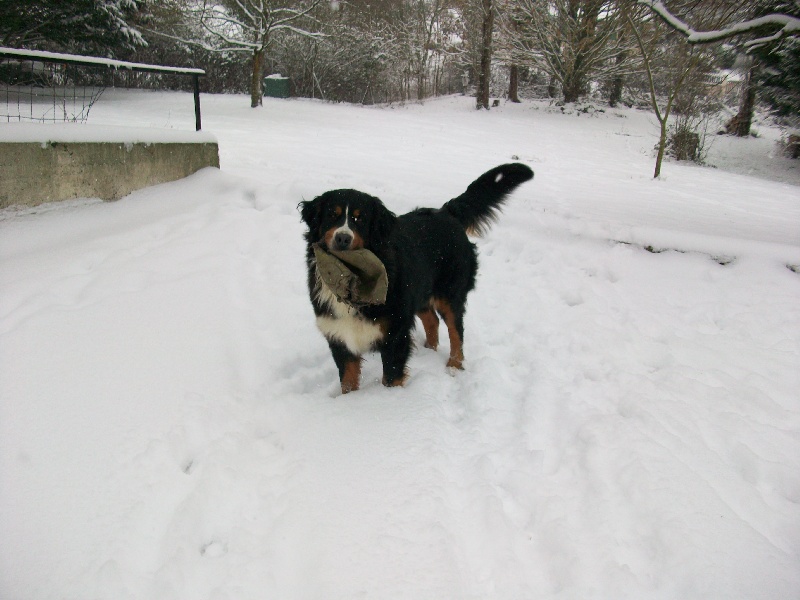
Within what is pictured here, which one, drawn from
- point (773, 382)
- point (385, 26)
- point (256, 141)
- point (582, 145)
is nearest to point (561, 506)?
point (773, 382)

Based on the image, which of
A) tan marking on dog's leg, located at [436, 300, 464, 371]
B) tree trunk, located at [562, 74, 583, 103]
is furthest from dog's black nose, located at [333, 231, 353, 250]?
tree trunk, located at [562, 74, 583, 103]

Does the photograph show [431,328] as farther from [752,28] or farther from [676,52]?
[676,52]

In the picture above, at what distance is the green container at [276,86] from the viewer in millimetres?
21225

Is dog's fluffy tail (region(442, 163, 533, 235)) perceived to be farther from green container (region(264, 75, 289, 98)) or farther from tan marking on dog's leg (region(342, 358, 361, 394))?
green container (region(264, 75, 289, 98))

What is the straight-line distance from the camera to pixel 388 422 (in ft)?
9.43

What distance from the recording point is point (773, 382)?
10.6 feet

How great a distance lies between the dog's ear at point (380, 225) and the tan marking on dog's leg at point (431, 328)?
3.59ft

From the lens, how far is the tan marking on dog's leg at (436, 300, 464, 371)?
3711mm

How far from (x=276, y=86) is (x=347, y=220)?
69.6ft

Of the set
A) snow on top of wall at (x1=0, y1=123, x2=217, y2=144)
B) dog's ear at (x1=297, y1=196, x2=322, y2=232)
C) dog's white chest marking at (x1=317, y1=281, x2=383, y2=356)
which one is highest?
snow on top of wall at (x1=0, y1=123, x2=217, y2=144)

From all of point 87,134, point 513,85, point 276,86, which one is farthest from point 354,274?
point 513,85

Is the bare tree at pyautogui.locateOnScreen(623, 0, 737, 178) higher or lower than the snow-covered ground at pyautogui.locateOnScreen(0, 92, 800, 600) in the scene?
higher

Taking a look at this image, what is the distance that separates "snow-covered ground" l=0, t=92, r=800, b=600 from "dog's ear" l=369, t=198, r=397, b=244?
1.02 m

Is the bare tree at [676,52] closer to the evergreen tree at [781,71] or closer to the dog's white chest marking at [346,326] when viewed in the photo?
the evergreen tree at [781,71]
